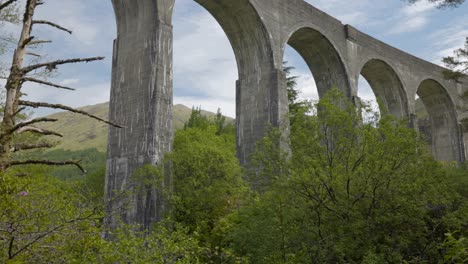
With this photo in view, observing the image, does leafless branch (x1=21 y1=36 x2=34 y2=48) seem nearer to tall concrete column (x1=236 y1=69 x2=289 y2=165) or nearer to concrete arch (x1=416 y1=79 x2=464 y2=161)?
tall concrete column (x1=236 y1=69 x2=289 y2=165)

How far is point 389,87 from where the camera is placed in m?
28.5

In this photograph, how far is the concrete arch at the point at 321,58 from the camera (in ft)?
74.4

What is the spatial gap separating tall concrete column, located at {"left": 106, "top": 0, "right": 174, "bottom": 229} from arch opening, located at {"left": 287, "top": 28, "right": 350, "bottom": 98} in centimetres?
931

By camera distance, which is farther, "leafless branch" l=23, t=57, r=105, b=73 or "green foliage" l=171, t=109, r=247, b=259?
"green foliage" l=171, t=109, r=247, b=259

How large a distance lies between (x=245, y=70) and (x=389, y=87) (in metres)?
13.0

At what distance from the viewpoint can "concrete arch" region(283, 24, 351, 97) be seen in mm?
22672

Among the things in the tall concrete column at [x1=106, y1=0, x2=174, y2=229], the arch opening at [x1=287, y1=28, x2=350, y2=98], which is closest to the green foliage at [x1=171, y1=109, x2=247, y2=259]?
the tall concrete column at [x1=106, y1=0, x2=174, y2=229]

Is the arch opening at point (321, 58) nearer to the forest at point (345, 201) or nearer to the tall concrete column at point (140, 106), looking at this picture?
the tall concrete column at point (140, 106)

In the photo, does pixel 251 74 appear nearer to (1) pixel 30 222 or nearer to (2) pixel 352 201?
(2) pixel 352 201

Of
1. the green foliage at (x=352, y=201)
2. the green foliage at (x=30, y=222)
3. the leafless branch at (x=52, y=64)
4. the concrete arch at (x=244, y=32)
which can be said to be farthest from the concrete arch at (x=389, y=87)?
the green foliage at (x=30, y=222)

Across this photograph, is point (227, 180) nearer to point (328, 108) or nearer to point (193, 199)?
point (193, 199)

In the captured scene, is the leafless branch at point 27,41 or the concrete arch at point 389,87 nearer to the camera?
the leafless branch at point 27,41

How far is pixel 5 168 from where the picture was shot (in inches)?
166

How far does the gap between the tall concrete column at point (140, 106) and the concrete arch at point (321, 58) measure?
30.4 feet
